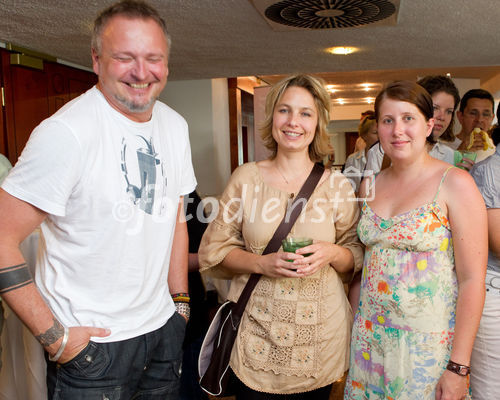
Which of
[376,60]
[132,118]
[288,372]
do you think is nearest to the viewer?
[132,118]

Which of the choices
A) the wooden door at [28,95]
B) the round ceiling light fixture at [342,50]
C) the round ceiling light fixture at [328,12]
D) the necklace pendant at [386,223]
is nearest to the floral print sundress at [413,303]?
the necklace pendant at [386,223]

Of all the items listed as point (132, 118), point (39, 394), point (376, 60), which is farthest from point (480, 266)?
point (376, 60)

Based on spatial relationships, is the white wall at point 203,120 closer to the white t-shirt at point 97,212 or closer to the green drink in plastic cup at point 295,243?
the green drink in plastic cup at point 295,243

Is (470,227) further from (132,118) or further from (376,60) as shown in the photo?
(376,60)

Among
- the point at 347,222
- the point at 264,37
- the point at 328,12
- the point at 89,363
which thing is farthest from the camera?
the point at 264,37

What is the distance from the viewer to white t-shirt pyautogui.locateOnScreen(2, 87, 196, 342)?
3.59ft

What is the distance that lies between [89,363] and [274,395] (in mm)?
687

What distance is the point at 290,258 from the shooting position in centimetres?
144

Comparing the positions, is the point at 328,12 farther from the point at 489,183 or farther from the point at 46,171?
the point at 46,171

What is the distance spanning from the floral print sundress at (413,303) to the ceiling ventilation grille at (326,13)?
1.63 m

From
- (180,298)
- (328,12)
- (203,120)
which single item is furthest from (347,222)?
(203,120)

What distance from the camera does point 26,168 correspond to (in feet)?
3.55

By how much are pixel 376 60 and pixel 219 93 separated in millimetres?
2188

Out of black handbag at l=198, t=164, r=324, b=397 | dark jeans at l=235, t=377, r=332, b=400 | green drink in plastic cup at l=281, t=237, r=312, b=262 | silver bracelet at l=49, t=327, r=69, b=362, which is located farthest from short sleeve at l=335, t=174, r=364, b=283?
silver bracelet at l=49, t=327, r=69, b=362
